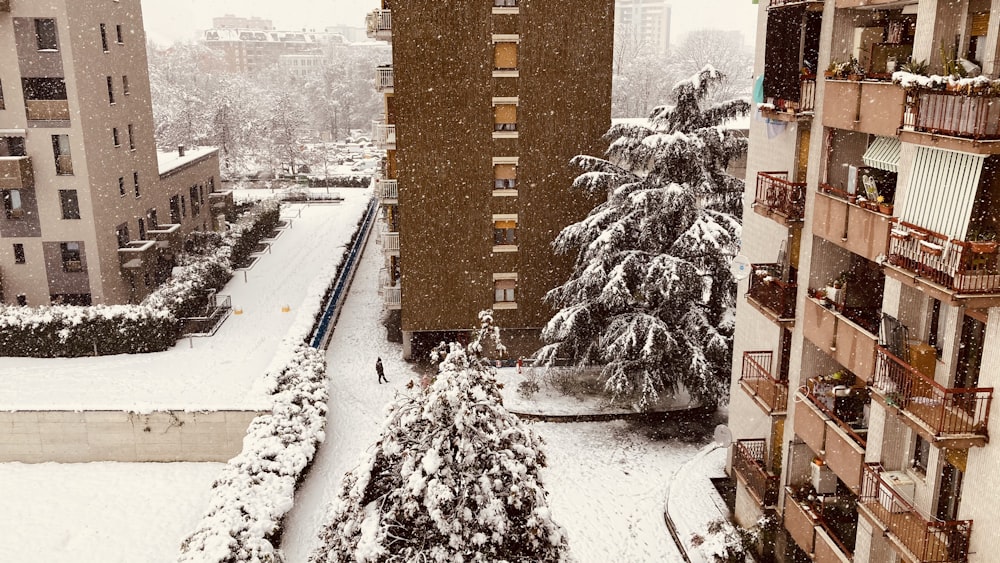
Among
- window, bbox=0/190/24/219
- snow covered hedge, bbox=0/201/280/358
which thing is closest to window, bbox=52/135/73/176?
window, bbox=0/190/24/219

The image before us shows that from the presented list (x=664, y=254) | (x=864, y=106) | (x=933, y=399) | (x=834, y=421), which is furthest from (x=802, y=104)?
(x=664, y=254)

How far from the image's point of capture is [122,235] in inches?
1302

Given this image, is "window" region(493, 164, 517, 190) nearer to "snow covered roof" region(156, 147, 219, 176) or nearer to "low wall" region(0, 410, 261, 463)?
"low wall" region(0, 410, 261, 463)

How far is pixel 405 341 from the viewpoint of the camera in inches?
1160

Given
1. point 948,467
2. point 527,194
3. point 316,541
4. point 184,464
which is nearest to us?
point 948,467

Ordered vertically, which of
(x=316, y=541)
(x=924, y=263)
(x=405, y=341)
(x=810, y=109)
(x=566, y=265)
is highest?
(x=810, y=109)

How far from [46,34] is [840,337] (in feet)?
101

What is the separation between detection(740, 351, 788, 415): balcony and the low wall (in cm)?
1470

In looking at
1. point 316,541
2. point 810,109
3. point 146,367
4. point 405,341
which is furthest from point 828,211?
point 146,367

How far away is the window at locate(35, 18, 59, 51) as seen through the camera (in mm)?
28531

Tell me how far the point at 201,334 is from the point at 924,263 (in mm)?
27830

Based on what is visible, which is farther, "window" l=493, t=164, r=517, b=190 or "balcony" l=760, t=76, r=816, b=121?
"window" l=493, t=164, r=517, b=190

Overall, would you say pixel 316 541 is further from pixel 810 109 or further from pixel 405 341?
pixel 810 109

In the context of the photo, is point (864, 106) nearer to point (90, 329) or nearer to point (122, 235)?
point (90, 329)
